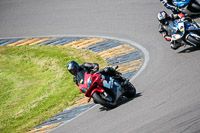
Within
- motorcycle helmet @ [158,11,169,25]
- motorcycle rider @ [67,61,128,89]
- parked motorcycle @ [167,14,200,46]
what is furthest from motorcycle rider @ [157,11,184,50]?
motorcycle rider @ [67,61,128,89]

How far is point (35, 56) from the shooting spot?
15.6m

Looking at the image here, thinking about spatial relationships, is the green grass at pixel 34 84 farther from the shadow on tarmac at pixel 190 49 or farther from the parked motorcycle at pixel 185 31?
the shadow on tarmac at pixel 190 49

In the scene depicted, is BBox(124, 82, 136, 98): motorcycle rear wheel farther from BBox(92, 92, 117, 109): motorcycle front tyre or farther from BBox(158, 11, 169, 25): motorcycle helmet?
BBox(158, 11, 169, 25): motorcycle helmet

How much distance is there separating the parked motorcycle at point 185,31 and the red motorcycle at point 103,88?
9.71 ft

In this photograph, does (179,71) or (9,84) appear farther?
(9,84)

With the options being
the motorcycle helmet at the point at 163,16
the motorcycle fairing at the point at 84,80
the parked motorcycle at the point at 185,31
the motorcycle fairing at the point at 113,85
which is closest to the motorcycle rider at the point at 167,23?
the motorcycle helmet at the point at 163,16

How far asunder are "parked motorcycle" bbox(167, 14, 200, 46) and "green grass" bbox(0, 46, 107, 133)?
273 centimetres

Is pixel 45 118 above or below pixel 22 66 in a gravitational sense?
below

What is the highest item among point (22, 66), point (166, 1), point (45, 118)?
point (166, 1)

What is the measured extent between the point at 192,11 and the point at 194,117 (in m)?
8.22

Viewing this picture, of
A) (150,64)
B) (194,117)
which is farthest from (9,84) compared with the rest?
(194,117)

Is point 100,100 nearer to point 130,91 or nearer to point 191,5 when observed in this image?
point 130,91

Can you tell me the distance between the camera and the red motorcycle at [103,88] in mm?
8641

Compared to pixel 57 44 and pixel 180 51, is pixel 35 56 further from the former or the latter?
pixel 180 51
